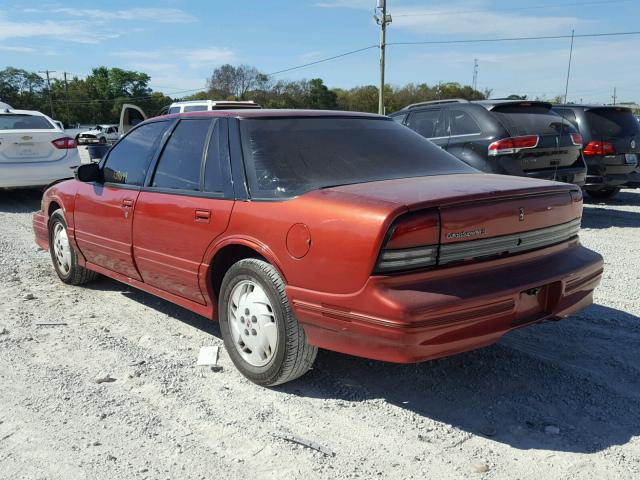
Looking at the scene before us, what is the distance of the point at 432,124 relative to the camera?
9016 millimetres

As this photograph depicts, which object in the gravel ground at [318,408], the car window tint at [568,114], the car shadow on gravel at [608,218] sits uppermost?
the car window tint at [568,114]

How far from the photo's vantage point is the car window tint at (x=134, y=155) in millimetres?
4406

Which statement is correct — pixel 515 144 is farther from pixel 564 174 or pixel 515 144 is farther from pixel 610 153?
pixel 610 153

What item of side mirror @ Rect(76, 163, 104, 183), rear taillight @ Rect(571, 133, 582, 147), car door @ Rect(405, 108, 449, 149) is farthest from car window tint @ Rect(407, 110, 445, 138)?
side mirror @ Rect(76, 163, 104, 183)

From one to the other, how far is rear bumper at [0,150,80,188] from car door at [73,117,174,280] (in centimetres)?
578

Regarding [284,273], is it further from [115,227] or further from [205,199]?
[115,227]

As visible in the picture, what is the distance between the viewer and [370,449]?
2.75m

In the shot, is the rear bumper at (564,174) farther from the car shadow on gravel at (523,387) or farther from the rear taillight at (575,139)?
the car shadow on gravel at (523,387)

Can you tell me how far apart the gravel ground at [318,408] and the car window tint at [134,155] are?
1.13 metres

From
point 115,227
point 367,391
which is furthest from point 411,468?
point 115,227

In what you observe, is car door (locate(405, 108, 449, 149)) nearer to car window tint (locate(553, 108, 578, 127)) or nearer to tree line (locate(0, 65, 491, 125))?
car window tint (locate(553, 108, 578, 127))

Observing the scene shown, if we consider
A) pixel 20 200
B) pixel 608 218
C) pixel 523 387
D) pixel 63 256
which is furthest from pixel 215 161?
pixel 20 200

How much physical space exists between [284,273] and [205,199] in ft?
2.97

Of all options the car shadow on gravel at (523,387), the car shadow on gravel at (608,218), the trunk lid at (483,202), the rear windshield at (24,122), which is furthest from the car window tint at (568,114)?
the rear windshield at (24,122)
